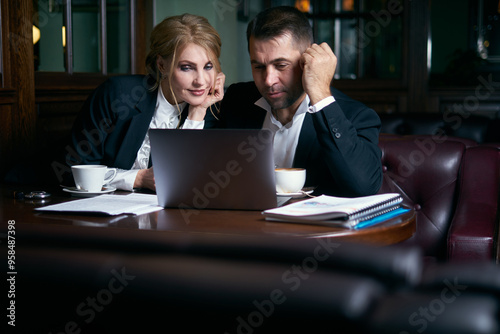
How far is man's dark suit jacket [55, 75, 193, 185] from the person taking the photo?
195 cm

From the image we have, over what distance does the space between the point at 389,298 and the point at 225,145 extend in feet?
2.71

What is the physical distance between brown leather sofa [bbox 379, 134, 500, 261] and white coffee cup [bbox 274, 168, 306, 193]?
0.73 m

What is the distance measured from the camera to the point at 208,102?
215 cm

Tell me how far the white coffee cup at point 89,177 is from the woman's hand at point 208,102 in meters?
0.55

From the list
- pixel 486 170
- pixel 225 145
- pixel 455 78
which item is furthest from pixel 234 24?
pixel 225 145

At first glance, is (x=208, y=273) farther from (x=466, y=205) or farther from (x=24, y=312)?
(x=466, y=205)

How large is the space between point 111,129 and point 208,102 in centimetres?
38

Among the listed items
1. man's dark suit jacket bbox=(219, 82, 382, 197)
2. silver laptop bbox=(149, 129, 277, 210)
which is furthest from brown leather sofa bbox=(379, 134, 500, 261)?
silver laptop bbox=(149, 129, 277, 210)

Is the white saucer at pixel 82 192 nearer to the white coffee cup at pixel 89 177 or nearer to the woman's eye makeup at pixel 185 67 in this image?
the white coffee cup at pixel 89 177

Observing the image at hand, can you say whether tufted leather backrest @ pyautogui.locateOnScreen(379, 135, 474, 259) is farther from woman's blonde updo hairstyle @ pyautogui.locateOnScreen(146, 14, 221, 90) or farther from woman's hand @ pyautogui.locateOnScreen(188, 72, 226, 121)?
woman's blonde updo hairstyle @ pyautogui.locateOnScreen(146, 14, 221, 90)

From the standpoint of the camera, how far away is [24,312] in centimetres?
78

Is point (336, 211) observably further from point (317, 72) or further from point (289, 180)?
point (317, 72)

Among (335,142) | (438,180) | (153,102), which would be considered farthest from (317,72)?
(438,180)

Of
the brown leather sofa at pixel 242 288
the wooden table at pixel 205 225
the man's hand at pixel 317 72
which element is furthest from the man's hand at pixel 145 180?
the brown leather sofa at pixel 242 288
